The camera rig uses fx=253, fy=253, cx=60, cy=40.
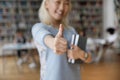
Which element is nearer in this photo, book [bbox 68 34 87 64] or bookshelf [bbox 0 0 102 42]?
book [bbox 68 34 87 64]

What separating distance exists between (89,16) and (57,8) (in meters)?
7.93

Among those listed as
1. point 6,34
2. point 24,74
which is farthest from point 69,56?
point 6,34

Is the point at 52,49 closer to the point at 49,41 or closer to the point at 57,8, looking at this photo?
the point at 49,41

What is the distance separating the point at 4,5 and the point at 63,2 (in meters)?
7.59

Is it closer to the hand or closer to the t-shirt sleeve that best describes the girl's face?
the t-shirt sleeve

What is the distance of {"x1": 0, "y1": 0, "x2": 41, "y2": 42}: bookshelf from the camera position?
27.8 feet

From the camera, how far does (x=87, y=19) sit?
897 centimetres

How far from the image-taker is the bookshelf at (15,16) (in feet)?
27.8

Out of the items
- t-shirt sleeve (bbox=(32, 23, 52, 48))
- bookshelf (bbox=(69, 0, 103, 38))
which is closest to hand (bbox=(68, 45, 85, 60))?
t-shirt sleeve (bbox=(32, 23, 52, 48))

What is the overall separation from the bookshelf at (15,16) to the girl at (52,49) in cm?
734

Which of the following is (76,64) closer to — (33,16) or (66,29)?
(66,29)

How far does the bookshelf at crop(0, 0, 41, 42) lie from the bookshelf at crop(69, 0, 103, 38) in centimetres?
149

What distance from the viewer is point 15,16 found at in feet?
27.9

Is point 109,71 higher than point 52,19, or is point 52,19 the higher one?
point 52,19
